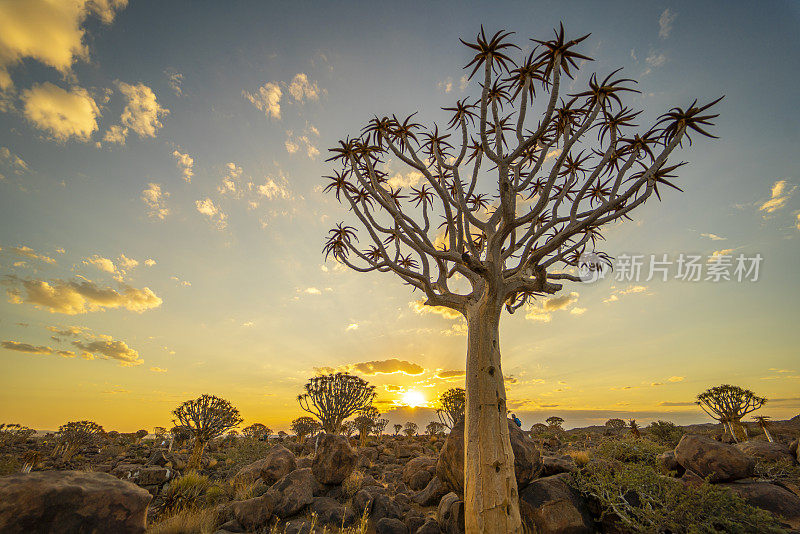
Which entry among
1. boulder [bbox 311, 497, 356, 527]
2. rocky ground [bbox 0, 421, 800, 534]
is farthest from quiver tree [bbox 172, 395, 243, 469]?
boulder [bbox 311, 497, 356, 527]

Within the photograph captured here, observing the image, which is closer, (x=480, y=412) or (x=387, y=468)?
(x=480, y=412)

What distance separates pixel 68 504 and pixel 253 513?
5.01 metres


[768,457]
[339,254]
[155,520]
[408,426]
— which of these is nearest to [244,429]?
[408,426]

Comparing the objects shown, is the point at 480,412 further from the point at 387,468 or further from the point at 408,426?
the point at 408,426

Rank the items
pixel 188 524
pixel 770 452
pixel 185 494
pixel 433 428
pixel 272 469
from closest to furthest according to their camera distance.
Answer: pixel 188 524 < pixel 185 494 < pixel 272 469 < pixel 770 452 < pixel 433 428

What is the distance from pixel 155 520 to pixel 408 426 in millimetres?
39366

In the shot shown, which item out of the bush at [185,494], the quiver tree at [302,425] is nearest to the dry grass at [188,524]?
the bush at [185,494]

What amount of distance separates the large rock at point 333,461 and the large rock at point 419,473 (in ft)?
8.19

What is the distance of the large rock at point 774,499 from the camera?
6184mm

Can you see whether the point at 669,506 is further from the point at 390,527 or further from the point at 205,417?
Result: the point at 205,417

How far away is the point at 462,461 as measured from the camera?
8.28m

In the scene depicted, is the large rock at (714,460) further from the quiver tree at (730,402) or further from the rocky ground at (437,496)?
the quiver tree at (730,402)

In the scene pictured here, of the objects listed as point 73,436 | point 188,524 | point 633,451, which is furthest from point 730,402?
point 73,436

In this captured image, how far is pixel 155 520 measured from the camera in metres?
7.89
